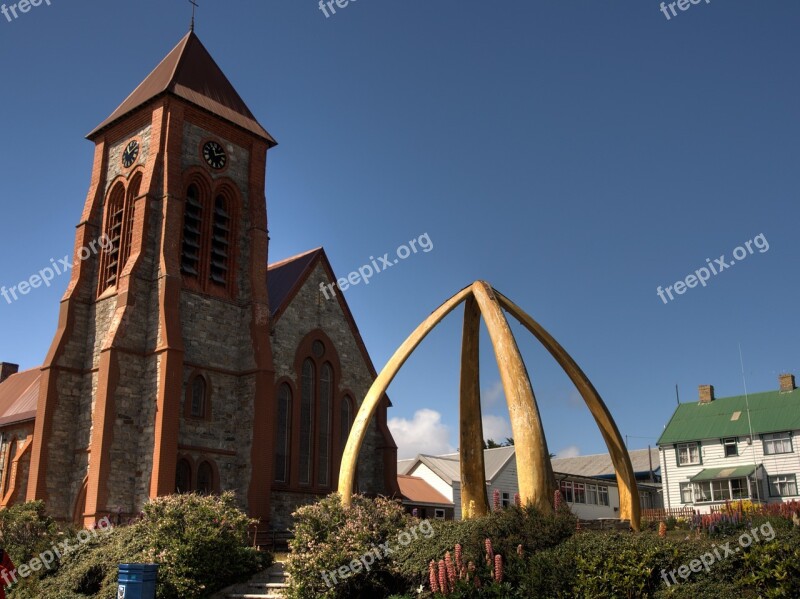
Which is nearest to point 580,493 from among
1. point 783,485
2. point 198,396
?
point 783,485

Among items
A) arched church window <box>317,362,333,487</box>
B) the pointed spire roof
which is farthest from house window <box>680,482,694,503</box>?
the pointed spire roof

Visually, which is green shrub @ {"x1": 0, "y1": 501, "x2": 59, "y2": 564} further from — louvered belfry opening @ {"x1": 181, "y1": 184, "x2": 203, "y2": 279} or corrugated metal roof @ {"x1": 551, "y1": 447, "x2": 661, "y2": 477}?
corrugated metal roof @ {"x1": 551, "y1": 447, "x2": 661, "y2": 477}

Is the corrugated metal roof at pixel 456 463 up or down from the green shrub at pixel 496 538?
up

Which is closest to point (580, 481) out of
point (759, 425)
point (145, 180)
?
point (759, 425)

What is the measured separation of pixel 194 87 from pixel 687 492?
120 ft

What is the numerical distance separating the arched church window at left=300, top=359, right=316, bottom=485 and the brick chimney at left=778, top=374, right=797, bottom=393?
3041 cm

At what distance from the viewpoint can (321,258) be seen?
3791cm

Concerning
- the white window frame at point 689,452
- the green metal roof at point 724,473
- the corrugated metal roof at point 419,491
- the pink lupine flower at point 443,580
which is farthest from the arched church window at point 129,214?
the white window frame at point 689,452

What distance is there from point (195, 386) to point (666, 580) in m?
22.1

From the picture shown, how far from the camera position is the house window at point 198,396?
101ft

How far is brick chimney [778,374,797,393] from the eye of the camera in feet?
158

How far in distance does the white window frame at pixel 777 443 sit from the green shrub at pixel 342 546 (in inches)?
1375

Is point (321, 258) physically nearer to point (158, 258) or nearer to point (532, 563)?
point (158, 258)

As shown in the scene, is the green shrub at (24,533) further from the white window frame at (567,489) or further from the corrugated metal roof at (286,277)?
the white window frame at (567,489)
